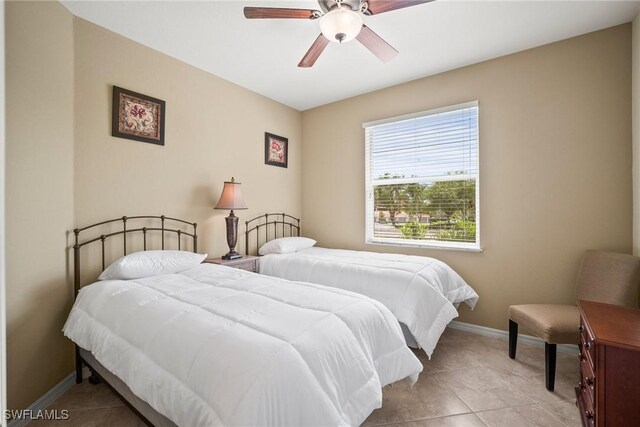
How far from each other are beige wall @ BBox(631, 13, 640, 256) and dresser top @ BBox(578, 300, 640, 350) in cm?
97

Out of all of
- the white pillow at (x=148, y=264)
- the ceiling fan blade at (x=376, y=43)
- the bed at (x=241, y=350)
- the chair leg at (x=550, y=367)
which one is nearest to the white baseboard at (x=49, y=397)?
the bed at (x=241, y=350)

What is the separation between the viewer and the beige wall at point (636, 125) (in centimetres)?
222

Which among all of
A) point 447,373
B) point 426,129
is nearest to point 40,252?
point 447,373

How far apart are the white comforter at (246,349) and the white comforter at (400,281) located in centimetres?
60

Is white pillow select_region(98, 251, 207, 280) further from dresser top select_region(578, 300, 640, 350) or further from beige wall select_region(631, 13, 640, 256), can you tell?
beige wall select_region(631, 13, 640, 256)

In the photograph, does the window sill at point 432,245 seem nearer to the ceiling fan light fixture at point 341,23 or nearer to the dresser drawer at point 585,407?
the dresser drawer at point 585,407

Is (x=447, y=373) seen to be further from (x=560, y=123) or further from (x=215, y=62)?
(x=215, y=62)

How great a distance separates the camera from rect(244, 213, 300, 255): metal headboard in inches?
143

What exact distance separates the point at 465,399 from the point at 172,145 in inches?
126

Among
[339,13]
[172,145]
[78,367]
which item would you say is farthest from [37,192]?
[339,13]

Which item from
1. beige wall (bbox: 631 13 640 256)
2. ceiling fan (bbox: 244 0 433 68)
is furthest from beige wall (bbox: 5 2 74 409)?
beige wall (bbox: 631 13 640 256)

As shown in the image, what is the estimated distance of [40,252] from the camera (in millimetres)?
1947

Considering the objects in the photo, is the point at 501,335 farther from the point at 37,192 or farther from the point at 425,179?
the point at 37,192

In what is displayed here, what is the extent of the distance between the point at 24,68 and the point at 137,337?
6.06 feet
